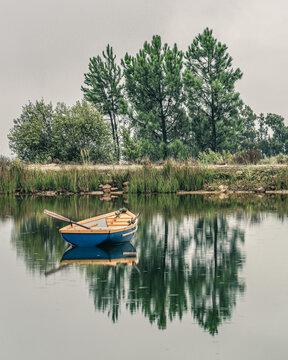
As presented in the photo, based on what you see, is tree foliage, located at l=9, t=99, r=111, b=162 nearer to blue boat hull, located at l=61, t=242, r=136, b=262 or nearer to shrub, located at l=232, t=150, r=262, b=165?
shrub, located at l=232, t=150, r=262, b=165

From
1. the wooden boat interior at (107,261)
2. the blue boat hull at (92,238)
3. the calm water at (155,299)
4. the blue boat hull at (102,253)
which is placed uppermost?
the blue boat hull at (92,238)

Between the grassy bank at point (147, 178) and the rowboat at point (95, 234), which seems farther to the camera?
the grassy bank at point (147, 178)

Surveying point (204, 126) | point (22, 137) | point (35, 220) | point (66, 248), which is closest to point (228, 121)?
point (204, 126)

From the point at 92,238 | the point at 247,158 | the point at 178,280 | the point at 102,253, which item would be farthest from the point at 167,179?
the point at 178,280

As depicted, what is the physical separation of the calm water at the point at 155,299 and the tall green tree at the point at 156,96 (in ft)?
127

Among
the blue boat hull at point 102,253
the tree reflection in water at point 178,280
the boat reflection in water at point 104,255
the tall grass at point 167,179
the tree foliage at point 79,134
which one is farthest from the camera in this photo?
the tree foliage at point 79,134

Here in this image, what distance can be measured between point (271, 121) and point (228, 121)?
1989cm

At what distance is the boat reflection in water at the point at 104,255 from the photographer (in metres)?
12.8

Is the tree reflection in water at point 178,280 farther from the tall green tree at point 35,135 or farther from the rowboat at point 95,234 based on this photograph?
the tall green tree at point 35,135

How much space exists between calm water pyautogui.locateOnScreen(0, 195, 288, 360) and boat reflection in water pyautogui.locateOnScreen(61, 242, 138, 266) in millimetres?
279

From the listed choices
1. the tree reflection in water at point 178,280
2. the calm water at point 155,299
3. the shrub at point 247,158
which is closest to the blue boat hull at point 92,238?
the calm water at point 155,299

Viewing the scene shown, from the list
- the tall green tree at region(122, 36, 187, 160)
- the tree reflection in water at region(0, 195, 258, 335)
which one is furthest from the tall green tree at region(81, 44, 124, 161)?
the tree reflection in water at region(0, 195, 258, 335)

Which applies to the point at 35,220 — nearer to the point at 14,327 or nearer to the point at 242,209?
the point at 242,209

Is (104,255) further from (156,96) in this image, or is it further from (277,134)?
(277,134)
